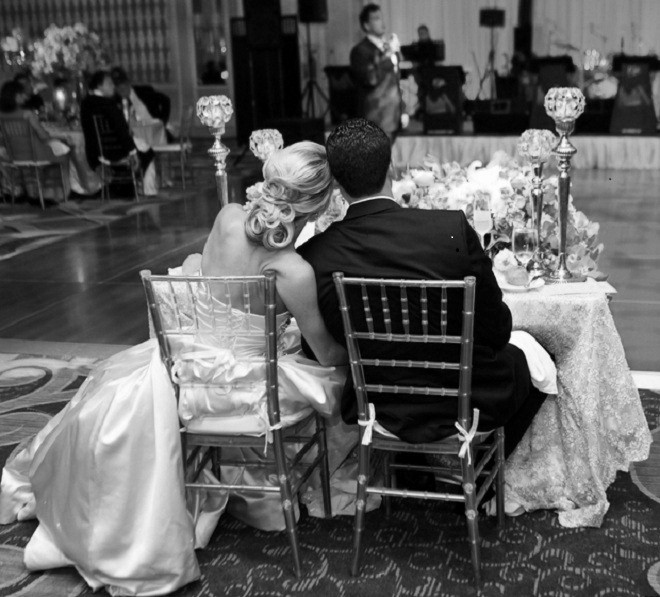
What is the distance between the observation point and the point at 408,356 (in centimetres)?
222

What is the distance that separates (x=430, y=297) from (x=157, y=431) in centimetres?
79

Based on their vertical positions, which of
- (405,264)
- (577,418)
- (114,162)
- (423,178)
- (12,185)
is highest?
(423,178)

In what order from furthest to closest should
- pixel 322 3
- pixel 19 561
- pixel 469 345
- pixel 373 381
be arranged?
1. pixel 322 3
2. pixel 19 561
3. pixel 373 381
4. pixel 469 345

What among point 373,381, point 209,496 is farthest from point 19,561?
point 373,381

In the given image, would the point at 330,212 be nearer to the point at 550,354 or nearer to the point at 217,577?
the point at 550,354

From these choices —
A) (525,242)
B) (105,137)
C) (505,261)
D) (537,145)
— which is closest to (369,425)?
(505,261)

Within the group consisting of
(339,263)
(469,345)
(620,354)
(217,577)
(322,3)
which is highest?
(322,3)

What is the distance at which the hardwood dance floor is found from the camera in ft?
15.4

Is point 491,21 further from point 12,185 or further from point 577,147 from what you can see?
point 12,185

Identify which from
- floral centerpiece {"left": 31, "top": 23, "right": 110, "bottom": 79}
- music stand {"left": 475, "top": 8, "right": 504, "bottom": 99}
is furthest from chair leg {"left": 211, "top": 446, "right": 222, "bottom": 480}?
music stand {"left": 475, "top": 8, "right": 504, "bottom": 99}

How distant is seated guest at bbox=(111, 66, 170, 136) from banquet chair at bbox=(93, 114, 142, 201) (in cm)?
67

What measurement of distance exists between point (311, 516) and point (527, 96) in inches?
380

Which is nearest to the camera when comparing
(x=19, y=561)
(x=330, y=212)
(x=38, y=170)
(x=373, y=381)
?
(x=373, y=381)

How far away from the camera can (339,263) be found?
7.30 ft
